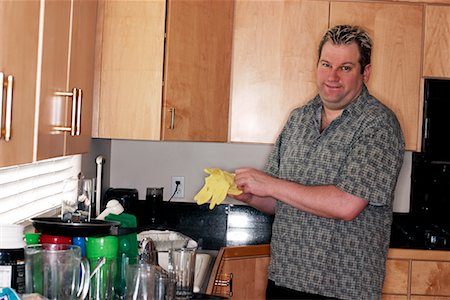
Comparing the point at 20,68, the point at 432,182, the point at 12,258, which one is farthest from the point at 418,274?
the point at 20,68

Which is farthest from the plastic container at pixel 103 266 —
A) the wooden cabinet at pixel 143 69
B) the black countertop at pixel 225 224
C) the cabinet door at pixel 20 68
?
the black countertop at pixel 225 224

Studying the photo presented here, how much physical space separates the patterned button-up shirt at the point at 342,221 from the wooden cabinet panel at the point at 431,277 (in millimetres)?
918

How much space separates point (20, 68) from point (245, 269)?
223 centimetres

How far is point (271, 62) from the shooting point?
4047 millimetres

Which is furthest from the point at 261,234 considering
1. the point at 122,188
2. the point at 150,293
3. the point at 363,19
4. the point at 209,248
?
the point at 150,293

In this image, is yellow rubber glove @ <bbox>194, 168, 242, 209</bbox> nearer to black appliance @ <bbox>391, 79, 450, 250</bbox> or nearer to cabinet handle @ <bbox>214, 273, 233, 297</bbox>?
cabinet handle @ <bbox>214, 273, 233, 297</bbox>

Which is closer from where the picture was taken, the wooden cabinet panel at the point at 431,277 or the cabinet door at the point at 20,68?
the cabinet door at the point at 20,68

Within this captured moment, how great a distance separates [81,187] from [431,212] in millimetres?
2289

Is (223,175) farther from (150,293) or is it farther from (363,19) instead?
(363,19)

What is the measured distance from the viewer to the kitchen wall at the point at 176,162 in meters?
4.45

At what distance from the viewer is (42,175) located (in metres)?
3.19

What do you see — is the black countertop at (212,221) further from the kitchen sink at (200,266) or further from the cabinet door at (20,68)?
the cabinet door at (20,68)

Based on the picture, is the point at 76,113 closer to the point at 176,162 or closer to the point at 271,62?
the point at 271,62

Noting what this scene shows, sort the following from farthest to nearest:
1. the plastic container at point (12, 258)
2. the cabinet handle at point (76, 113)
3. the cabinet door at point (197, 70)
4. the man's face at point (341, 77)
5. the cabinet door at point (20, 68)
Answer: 1. the cabinet door at point (197, 70)
2. the man's face at point (341, 77)
3. the cabinet handle at point (76, 113)
4. the plastic container at point (12, 258)
5. the cabinet door at point (20, 68)
